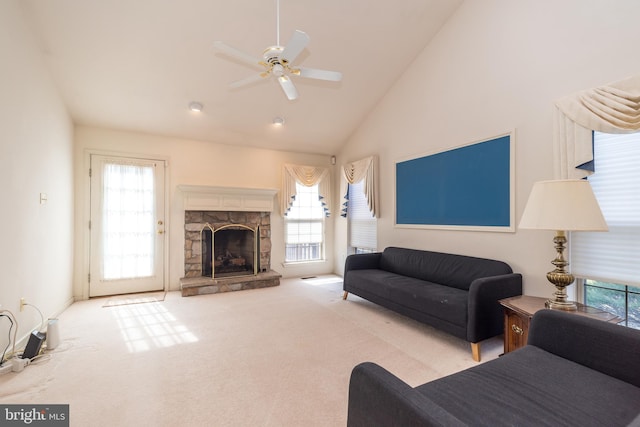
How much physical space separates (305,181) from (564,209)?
4413 millimetres

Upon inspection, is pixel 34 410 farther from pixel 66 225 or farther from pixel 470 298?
pixel 470 298

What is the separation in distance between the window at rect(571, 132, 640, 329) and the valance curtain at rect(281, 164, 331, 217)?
429 centimetres

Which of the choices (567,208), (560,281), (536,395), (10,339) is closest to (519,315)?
(560,281)

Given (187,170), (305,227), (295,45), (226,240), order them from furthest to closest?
(305,227)
(226,240)
(187,170)
(295,45)

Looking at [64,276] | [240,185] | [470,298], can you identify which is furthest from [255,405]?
[240,185]

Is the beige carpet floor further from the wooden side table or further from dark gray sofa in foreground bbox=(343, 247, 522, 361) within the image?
the wooden side table

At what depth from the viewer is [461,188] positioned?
3.57 m

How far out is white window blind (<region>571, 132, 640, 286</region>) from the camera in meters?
2.23

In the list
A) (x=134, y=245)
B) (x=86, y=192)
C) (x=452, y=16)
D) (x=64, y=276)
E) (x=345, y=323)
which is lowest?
(x=345, y=323)

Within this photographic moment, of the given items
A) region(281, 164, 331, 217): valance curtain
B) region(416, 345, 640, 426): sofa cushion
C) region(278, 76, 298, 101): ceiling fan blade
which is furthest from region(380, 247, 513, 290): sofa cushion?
region(278, 76, 298, 101): ceiling fan blade

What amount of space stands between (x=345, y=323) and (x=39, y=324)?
332 cm

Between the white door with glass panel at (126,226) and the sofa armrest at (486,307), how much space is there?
4.60 meters

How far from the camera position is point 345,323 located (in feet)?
11.2

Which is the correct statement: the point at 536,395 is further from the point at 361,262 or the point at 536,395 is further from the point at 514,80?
the point at 361,262
